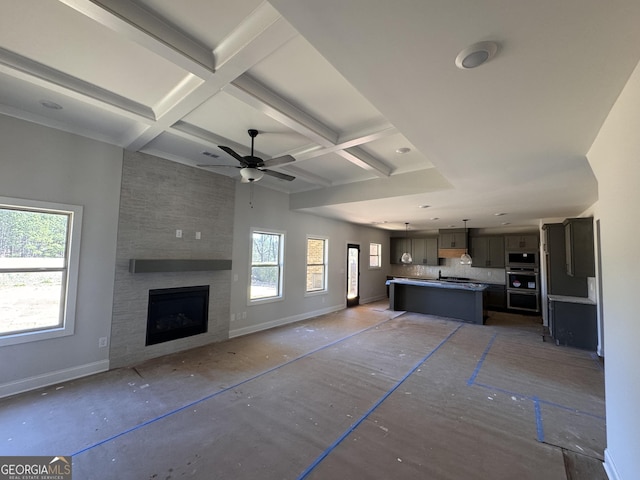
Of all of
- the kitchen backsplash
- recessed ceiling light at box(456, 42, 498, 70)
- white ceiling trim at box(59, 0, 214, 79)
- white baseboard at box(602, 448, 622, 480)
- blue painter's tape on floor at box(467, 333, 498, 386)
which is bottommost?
blue painter's tape on floor at box(467, 333, 498, 386)

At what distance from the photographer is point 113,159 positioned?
368cm

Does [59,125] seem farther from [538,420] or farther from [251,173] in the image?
[538,420]

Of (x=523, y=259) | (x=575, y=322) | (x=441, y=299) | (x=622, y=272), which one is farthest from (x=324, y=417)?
(x=523, y=259)

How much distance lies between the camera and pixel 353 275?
8.55 meters

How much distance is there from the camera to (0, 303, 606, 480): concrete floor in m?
2.08

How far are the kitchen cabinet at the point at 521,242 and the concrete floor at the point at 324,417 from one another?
170 inches

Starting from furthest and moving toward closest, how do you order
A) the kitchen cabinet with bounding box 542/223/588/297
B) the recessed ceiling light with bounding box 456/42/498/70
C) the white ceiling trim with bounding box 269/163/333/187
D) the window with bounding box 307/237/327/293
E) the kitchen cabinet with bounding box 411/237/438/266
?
the kitchen cabinet with bounding box 411/237/438/266
the window with bounding box 307/237/327/293
the kitchen cabinet with bounding box 542/223/588/297
the white ceiling trim with bounding box 269/163/333/187
the recessed ceiling light with bounding box 456/42/498/70

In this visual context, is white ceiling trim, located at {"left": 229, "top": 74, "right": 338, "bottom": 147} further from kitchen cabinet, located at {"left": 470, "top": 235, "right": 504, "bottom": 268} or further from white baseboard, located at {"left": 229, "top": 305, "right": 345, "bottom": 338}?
kitchen cabinet, located at {"left": 470, "top": 235, "right": 504, "bottom": 268}

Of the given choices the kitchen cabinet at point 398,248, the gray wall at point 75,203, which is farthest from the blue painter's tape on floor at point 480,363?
the kitchen cabinet at point 398,248

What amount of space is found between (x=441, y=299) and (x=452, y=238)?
2814 millimetres

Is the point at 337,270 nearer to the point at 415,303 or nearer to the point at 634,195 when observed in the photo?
the point at 415,303

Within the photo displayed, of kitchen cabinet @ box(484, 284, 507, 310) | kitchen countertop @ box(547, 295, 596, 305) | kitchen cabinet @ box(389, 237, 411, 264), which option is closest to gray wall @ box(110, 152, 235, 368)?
kitchen countertop @ box(547, 295, 596, 305)

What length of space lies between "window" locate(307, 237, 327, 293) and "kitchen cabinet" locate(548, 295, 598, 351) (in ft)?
15.7

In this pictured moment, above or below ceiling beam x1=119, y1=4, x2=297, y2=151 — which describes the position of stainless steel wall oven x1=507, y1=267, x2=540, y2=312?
below
